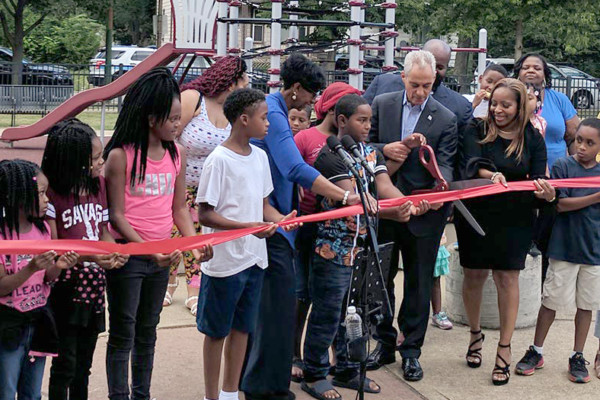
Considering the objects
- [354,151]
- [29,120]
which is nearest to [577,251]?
[354,151]

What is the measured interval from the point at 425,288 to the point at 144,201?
2364mm

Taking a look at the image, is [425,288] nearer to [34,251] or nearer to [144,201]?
[144,201]

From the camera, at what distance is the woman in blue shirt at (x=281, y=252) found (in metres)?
5.13

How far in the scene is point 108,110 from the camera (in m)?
24.9

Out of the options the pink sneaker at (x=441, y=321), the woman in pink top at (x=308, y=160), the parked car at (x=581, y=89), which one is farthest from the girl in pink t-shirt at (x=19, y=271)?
the parked car at (x=581, y=89)

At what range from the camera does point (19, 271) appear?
400cm

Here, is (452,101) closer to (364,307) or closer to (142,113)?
(364,307)

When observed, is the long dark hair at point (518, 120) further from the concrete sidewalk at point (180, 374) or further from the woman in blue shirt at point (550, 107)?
the concrete sidewalk at point (180, 374)

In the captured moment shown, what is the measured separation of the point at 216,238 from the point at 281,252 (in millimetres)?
562

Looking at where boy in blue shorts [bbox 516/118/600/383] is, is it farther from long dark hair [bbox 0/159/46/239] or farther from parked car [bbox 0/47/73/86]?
parked car [bbox 0/47/73/86]

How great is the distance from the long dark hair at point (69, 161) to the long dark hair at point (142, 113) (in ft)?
0.77

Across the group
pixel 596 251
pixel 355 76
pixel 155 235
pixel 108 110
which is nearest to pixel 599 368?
pixel 596 251

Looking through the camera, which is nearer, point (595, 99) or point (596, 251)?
point (596, 251)

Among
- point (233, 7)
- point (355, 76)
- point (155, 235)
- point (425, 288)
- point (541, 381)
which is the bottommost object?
point (541, 381)
